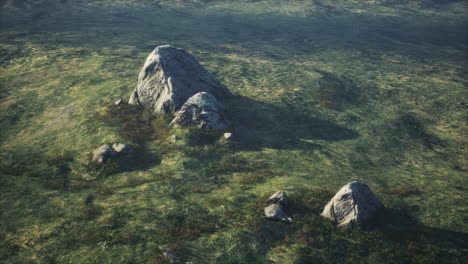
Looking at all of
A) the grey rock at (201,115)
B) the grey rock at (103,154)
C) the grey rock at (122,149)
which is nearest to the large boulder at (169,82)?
the grey rock at (201,115)

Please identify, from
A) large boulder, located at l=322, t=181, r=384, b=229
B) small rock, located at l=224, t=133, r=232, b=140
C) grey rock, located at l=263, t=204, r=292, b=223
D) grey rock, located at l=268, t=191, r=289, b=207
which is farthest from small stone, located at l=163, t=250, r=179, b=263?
small rock, located at l=224, t=133, r=232, b=140

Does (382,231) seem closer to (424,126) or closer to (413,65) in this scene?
(424,126)

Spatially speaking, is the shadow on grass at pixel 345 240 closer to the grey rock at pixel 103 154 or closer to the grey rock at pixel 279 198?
the grey rock at pixel 279 198

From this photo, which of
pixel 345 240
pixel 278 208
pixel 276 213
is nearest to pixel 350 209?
pixel 345 240

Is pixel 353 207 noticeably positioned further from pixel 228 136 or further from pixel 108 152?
pixel 108 152

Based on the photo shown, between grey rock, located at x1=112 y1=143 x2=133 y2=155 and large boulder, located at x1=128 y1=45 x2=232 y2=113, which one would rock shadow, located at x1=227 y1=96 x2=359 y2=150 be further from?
grey rock, located at x1=112 y1=143 x2=133 y2=155

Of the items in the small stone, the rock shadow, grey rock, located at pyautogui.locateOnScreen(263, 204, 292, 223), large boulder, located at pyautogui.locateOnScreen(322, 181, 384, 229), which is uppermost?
large boulder, located at pyautogui.locateOnScreen(322, 181, 384, 229)

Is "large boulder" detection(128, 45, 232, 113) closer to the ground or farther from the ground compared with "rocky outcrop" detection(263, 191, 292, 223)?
farther from the ground

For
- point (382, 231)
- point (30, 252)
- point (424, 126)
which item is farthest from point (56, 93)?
point (424, 126)

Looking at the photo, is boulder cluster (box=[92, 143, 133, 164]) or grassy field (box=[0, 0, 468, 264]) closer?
grassy field (box=[0, 0, 468, 264])
